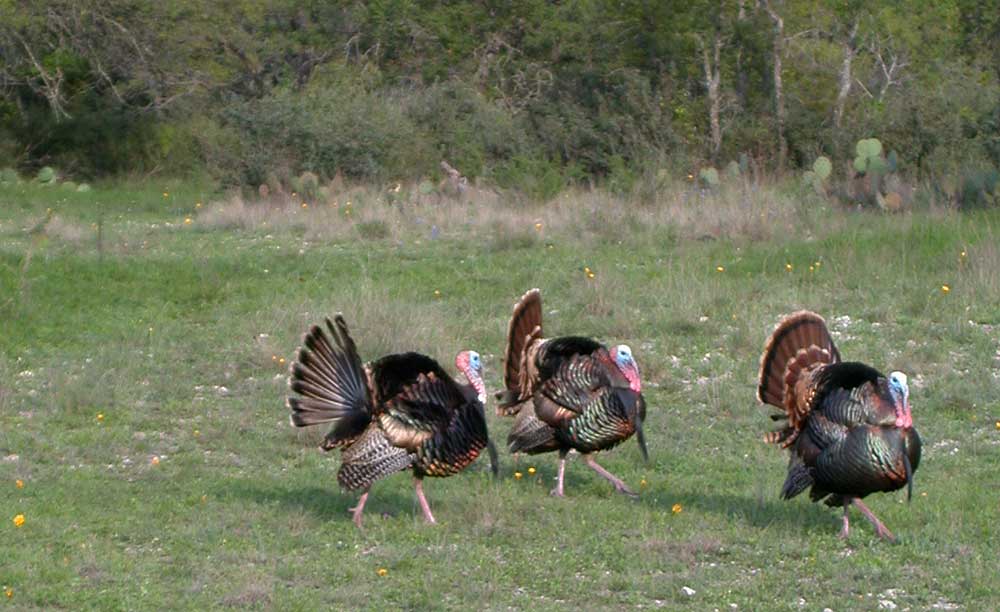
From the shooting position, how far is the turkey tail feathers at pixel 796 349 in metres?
7.52

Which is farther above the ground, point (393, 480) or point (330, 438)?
point (330, 438)

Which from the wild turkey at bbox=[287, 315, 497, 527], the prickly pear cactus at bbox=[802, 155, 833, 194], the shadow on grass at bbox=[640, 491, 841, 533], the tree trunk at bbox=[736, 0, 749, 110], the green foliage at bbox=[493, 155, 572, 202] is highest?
the tree trunk at bbox=[736, 0, 749, 110]

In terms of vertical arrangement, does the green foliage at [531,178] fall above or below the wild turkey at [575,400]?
below

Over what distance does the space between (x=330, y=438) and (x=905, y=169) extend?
1519 centimetres

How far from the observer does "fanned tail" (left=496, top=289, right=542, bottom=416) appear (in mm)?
8633

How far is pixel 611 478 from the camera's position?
8.36 meters

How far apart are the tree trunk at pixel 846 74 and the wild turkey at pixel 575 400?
18.0m

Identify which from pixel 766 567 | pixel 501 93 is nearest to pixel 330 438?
pixel 766 567

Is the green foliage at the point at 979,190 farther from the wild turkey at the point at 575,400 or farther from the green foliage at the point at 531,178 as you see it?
the wild turkey at the point at 575,400

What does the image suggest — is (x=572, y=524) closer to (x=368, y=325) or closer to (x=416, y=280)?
(x=368, y=325)

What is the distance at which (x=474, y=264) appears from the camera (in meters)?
15.9

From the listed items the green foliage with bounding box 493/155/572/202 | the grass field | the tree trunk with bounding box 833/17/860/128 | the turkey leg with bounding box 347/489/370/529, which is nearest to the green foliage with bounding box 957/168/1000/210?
the grass field

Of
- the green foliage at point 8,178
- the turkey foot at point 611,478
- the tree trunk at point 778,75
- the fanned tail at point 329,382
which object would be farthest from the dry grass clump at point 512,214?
the fanned tail at point 329,382

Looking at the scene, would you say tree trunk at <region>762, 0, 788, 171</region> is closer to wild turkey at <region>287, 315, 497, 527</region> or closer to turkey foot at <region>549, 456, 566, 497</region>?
turkey foot at <region>549, 456, 566, 497</region>
